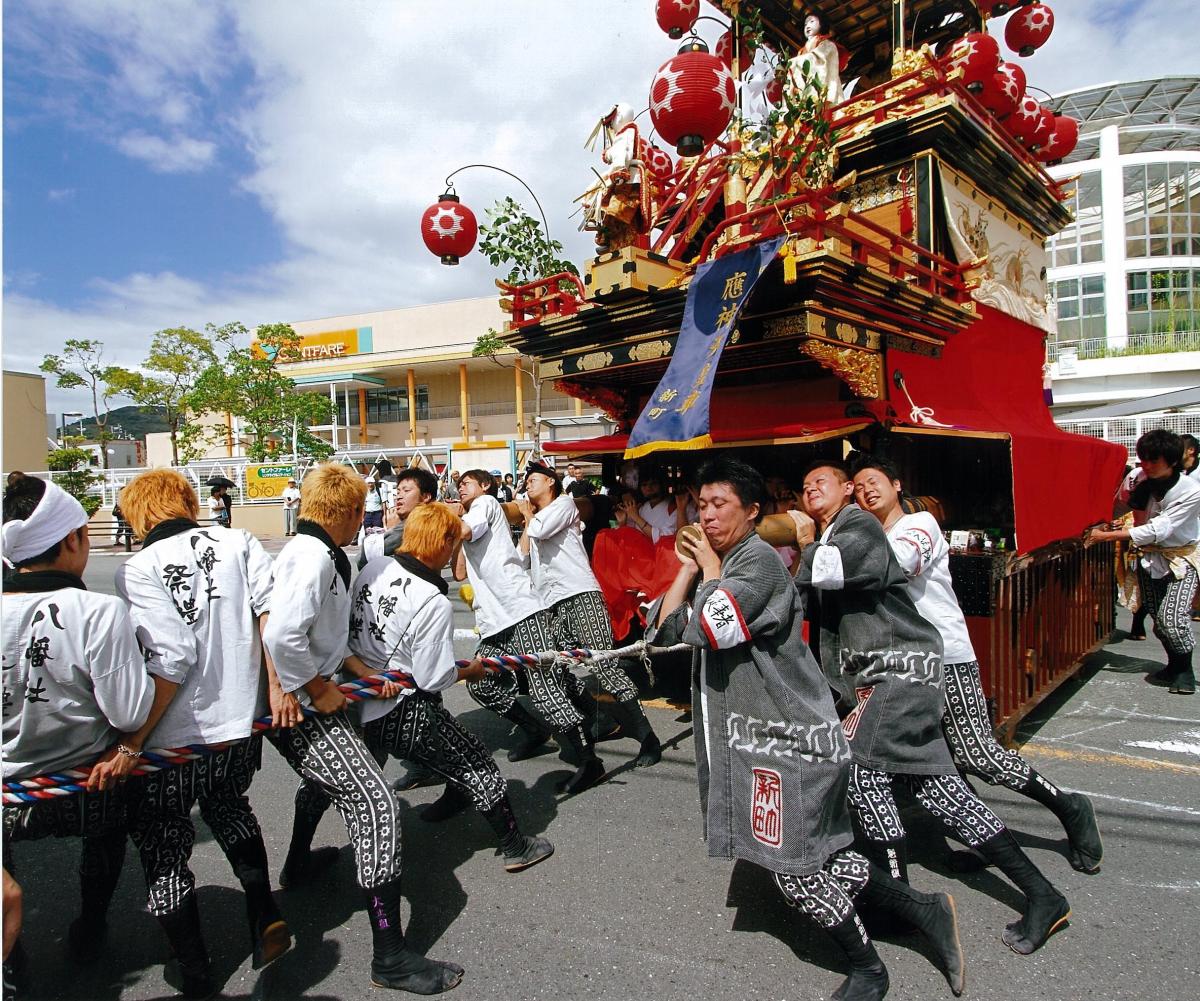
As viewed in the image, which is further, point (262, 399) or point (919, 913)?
point (262, 399)

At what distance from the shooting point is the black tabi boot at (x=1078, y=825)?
293 cm

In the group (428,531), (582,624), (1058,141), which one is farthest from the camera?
(1058,141)

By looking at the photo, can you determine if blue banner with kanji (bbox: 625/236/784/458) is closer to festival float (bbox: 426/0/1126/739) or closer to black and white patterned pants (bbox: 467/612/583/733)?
festival float (bbox: 426/0/1126/739)

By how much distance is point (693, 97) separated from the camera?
4.60 meters

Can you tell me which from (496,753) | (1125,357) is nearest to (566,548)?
(496,753)

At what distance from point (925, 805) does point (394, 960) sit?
201cm

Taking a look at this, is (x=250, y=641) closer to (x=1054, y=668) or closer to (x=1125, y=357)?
(x=1054, y=668)

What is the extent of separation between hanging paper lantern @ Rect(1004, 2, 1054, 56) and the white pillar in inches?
1042

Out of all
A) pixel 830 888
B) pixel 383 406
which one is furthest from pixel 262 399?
pixel 830 888

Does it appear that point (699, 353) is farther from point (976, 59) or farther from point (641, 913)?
point (976, 59)

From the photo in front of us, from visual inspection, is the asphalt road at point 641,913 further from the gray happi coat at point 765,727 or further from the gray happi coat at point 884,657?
the gray happi coat at point 884,657

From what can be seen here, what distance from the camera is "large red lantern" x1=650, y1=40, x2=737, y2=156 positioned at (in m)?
4.59

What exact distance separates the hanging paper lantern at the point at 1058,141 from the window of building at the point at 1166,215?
1154 inches

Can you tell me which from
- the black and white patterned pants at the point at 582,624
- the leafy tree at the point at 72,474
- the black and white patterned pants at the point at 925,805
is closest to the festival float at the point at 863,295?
the black and white patterned pants at the point at 582,624
